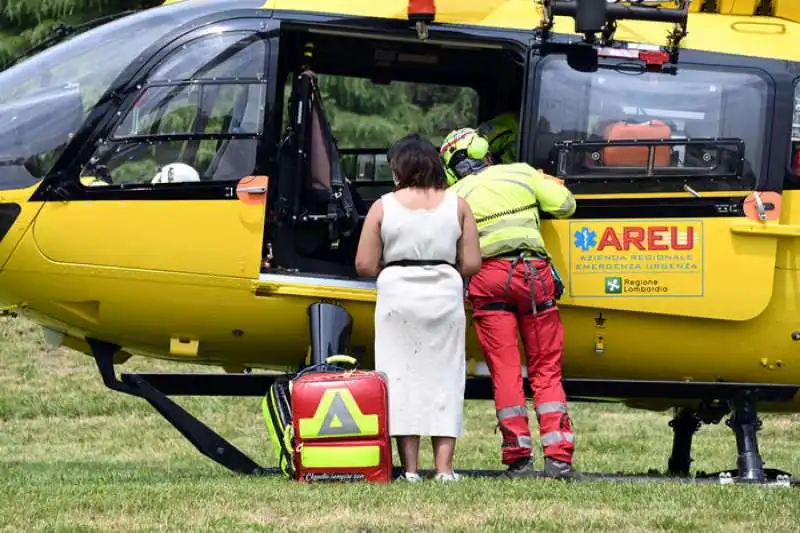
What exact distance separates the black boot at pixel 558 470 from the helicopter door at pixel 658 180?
898 mm

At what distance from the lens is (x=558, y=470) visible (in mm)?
8164

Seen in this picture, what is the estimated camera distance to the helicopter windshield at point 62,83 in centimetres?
844

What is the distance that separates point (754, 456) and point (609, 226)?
58.0 inches

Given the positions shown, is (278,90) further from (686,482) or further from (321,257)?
(686,482)

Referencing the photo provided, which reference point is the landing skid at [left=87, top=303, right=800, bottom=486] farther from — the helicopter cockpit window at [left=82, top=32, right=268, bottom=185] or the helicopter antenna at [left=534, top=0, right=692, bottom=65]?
the helicopter antenna at [left=534, top=0, right=692, bottom=65]

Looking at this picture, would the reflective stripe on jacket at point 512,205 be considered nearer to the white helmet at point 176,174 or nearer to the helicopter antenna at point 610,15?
the helicopter antenna at point 610,15

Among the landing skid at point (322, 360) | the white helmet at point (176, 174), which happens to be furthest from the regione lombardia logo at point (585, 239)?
the white helmet at point (176, 174)

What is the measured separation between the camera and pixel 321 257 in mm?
9031

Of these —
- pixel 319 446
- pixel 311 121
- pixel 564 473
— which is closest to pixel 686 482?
pixel 564 473

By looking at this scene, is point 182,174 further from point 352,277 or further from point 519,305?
point 519,305

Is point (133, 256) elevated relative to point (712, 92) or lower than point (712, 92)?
lower

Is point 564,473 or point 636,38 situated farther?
point 636,38

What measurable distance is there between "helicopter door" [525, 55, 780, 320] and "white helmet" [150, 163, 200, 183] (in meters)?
1.75

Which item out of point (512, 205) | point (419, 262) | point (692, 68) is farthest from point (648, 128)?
point (419, 262)
